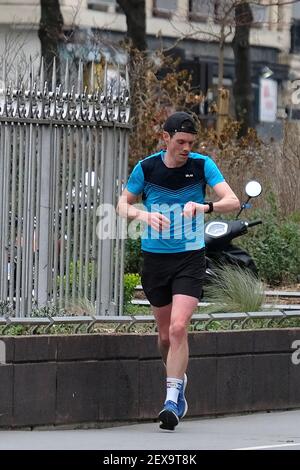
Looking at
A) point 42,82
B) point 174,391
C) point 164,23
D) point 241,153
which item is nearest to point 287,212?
Result: point 241,153

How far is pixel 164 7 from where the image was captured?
45.9m

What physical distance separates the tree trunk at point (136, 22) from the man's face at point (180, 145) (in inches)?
664

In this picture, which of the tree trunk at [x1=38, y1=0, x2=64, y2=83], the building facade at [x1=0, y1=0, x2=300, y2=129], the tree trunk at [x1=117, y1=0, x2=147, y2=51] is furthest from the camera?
the building facade at [x1=0, y1=0, x2=300, y2=129]

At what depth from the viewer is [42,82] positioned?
436 inches

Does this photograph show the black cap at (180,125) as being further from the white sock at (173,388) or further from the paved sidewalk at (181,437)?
the paved sidewalk at (181,437)

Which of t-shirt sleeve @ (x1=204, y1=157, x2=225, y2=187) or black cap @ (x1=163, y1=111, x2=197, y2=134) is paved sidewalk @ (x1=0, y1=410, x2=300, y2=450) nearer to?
t-shirt sleeve @ (x1=204, y1=157, x2=225, y2=187)

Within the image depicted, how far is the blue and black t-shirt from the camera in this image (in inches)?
378

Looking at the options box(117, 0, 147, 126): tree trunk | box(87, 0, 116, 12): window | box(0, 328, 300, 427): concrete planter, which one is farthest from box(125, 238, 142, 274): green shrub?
box(87, 0, 116, 12): window

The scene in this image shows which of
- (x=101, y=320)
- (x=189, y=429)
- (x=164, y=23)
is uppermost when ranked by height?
(x=164, y=23)

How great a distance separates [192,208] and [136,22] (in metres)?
18.4

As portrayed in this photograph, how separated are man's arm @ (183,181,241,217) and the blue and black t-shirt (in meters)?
0.07
